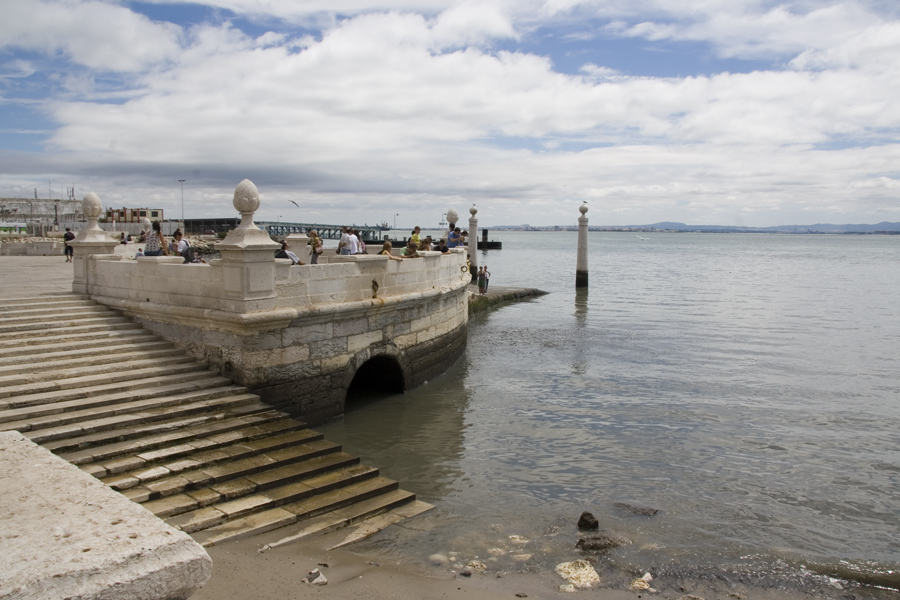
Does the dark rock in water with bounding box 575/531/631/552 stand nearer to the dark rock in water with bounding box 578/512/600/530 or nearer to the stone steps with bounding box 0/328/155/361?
the dark rock in water with bounding box 578/512/600/530

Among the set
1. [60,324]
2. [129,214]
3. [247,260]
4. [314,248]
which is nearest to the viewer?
[247,260]

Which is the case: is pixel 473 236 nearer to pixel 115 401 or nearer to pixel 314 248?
pixel 314 248

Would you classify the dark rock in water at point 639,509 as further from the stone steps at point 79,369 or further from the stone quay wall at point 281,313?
the stone steps at point 79,369

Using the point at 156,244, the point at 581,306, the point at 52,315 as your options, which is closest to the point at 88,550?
the point at 52,315

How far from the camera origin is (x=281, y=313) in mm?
9398

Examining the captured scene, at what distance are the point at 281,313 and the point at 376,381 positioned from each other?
14.9 ft

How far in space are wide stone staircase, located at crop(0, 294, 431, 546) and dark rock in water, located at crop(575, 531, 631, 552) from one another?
5.99ft

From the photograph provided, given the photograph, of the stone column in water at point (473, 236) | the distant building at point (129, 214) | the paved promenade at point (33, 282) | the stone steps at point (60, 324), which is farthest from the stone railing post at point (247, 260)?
the distant building at point (129, 214)

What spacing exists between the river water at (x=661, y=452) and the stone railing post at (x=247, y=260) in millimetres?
2612

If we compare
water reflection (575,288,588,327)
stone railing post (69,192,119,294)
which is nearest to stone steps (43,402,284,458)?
stone railing post (69,192,119,294)

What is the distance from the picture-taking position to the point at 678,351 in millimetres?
19281

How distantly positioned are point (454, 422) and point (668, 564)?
18.5 feet

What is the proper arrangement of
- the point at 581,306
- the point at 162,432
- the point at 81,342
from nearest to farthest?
the point at 162,432
the point at 81,342
the point at 581,306

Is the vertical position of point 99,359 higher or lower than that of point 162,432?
higher
